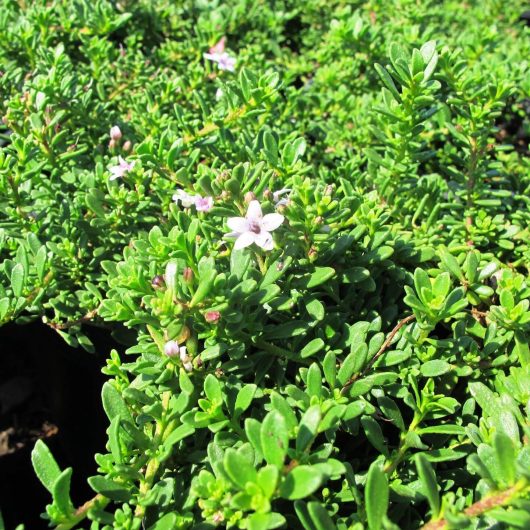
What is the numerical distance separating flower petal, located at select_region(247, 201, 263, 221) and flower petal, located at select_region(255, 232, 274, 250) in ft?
0.14

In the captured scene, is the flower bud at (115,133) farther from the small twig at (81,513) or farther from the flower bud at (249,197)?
the small twig at (81,513)

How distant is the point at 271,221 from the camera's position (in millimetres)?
1295

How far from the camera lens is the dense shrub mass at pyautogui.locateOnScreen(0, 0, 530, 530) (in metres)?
1.11

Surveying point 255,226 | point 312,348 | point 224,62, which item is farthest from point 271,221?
point 224,62

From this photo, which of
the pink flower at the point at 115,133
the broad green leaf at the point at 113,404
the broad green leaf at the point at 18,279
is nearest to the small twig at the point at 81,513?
the broad green leaf at the point at 113,404

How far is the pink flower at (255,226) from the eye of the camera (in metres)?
1.26

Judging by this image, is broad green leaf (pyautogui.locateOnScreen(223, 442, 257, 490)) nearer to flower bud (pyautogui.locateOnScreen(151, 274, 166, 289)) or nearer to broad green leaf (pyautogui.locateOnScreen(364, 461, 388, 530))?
broad green leaf (pyautogui.locateOnScreen(364, 461, 388, 530))

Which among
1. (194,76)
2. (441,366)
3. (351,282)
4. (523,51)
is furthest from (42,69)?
(523,51)

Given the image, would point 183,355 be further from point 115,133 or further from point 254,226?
point 115,133

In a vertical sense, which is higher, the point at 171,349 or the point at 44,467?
the point at 171,349

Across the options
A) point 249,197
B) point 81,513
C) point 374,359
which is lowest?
point 81,513

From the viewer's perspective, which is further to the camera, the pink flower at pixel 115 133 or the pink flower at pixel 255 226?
the pink flower at pixel 115 133

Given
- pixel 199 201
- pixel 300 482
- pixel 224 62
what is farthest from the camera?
pixel 224 62

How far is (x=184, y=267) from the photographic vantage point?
126 centimetres
